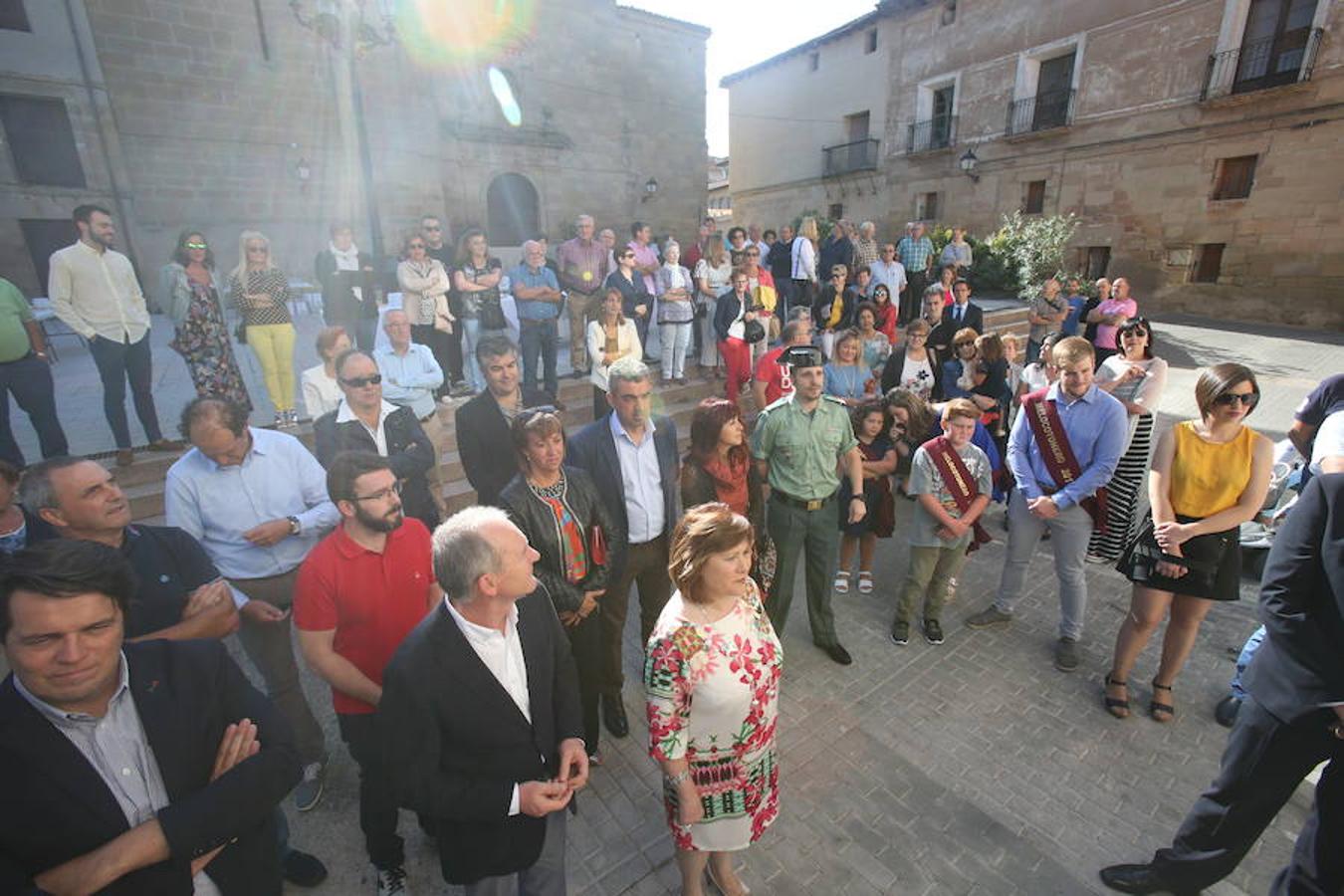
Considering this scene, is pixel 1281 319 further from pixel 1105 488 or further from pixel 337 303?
pixel 337 303

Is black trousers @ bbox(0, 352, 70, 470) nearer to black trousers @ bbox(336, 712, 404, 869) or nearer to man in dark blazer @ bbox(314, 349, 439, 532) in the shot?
man in dark blazer @ bbox(314, 349, 439, 532)

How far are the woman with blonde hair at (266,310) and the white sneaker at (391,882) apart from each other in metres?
4.82

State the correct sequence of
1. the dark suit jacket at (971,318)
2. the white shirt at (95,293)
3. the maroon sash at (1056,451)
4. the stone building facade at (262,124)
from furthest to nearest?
the stone building facade at (262,124)
the dark suit jacket at (971,318)
the white shirt at (95,293)
the maroon sash at (1056,451)

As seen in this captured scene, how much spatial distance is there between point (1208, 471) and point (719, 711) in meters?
3.15

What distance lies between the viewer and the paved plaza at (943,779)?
2.75m

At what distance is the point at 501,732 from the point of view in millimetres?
1962

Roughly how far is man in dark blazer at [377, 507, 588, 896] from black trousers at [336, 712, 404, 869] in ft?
1.70

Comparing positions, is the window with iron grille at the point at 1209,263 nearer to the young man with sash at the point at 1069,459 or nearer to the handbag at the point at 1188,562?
the young man with sash at the point at 1069,459

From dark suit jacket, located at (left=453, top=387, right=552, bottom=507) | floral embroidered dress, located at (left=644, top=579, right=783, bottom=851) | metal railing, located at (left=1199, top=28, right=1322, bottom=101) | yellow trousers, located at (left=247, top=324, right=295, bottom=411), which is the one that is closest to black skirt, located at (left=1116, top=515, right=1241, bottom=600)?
floral embroidered dress, located at (left=644, top=579, right=783, bottom=851)

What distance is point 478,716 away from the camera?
6.29 feet

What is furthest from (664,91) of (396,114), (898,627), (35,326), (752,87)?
(898,627)

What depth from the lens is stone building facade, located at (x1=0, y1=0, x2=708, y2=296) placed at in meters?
13.0

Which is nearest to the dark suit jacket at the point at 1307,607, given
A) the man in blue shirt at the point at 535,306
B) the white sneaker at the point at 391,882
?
the white sneaker at the point at 391,882

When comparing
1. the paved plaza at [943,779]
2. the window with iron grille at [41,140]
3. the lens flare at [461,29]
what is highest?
the lens flare at [461,29]
